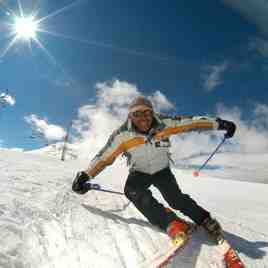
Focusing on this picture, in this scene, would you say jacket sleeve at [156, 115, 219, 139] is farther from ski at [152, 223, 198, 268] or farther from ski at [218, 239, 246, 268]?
ski at [218, 239, 246, 268]

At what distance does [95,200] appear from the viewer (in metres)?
5.13

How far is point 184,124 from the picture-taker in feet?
16.8

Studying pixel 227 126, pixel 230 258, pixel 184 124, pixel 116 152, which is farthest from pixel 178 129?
pixel 230 258

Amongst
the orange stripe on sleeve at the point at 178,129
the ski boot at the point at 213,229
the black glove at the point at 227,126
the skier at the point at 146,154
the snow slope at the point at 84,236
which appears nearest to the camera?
the snow slope at the point at 84,236

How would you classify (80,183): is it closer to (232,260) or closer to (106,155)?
(106,155)

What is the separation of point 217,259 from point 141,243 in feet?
2.93

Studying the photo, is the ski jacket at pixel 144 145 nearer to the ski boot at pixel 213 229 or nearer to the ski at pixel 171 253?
the ski boot at pixel 213 229

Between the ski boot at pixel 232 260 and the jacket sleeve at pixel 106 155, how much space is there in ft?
8.35

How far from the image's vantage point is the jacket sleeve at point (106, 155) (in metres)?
4.87

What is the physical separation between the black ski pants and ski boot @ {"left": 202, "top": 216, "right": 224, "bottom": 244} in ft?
0.26

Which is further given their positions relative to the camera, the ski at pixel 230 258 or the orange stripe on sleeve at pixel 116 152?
the orange stripe on sleeve at pixel 116 152

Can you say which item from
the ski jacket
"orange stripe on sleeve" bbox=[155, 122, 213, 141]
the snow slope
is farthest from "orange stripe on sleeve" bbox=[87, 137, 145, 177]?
the snow slope

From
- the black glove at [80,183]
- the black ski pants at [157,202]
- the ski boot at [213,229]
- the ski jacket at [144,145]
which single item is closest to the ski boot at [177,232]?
the black ski pants at [157,202]

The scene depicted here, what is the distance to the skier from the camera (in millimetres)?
4039
